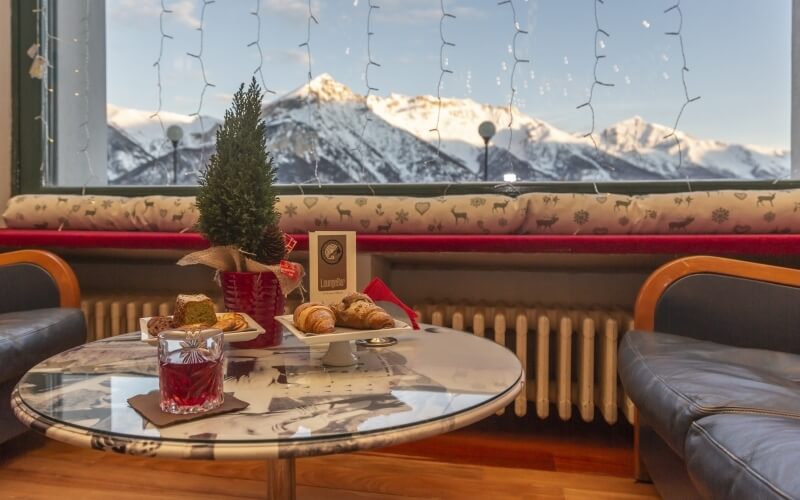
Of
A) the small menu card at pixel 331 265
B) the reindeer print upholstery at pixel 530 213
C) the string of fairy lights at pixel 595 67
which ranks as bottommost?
the small menu card at pixel 331 265

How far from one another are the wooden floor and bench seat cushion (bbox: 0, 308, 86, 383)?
32cm

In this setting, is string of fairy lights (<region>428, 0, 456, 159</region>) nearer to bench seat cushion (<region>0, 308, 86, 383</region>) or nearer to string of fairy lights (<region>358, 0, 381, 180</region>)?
string of fairy lights (<region>358, 0, 381, 180</region>)

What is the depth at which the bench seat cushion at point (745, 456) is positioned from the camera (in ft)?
2.36

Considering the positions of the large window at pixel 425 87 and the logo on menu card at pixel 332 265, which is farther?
the large window at pixel 425 87

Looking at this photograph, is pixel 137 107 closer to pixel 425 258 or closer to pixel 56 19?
pixel 56 19

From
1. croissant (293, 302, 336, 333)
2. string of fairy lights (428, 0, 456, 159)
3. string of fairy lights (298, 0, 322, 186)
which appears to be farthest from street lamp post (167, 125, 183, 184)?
croissant (293, 302, 336, 333)

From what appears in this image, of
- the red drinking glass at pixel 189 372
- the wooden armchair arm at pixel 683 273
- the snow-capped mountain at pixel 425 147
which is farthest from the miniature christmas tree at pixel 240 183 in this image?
the snow-capped mountain at pixel 425 147

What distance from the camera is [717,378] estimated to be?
1109 millimetres

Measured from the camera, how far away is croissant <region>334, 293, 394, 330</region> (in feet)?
3.06

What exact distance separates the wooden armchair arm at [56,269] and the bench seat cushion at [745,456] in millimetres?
1797

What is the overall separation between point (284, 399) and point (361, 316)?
0.61 feet

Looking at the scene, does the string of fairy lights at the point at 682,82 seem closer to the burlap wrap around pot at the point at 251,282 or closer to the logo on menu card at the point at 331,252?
the logo on menu card at the point at 331,252

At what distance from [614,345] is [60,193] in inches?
93.7

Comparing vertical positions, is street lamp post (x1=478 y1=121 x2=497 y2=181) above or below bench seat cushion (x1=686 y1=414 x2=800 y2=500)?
above
